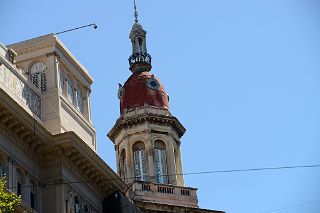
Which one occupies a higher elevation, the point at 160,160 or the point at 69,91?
the point at 160,160

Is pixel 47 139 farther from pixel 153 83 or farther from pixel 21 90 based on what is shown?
pixel 153 83

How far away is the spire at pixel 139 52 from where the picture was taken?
60.3 m

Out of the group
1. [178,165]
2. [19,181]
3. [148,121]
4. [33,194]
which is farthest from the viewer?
[178,165]

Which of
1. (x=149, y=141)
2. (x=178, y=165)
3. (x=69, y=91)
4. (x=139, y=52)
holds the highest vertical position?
(x=139, y=52)

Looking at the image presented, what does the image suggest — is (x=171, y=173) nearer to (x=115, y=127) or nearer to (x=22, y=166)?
(x=115, y=127)

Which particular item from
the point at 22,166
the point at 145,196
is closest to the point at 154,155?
the point at 145,196

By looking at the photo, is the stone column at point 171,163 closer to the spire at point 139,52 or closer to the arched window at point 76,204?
the spire at point 139,52

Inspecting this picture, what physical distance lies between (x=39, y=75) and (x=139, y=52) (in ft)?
77.1

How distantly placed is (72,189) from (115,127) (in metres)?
20.1

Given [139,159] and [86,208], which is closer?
[86,208]

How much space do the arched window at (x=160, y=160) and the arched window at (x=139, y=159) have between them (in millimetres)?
697

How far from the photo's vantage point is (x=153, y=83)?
5816 centimetres

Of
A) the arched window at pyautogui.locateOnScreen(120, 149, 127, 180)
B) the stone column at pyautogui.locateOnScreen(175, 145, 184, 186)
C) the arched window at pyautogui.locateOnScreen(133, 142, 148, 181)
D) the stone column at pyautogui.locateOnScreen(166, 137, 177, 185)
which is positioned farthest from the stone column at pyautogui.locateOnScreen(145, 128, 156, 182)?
the arched window at pyautogui.locateOnScreen(120, 149, 127, 180)

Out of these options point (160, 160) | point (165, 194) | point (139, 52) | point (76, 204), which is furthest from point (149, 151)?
point (76, 204)
